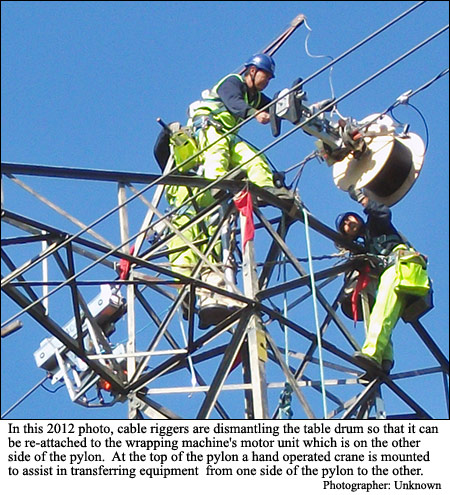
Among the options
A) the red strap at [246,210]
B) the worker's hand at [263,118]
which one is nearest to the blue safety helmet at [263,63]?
the worker's hand at [263,118]

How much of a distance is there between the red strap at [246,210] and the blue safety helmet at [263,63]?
92.2 inches

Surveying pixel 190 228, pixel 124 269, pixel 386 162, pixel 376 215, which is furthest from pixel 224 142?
pixel 376 215

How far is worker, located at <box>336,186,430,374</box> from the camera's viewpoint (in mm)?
17656

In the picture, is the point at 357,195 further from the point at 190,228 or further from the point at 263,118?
the point at 190,228

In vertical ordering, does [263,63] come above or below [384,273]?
above

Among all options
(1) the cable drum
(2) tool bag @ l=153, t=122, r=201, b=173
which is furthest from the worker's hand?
(1) the cable drum

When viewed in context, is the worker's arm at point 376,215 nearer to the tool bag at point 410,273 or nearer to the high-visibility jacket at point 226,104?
the tool bag at point 410,273

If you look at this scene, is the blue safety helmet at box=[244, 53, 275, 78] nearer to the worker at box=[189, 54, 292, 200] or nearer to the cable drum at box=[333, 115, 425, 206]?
the worker at box=[189, 54, 292, 200]

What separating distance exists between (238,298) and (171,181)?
1.24m

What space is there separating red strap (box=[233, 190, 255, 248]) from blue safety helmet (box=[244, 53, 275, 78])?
92.2 inches

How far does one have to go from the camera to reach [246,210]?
55.0ft

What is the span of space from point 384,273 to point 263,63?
2.55m

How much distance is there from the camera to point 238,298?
53.8 ft
